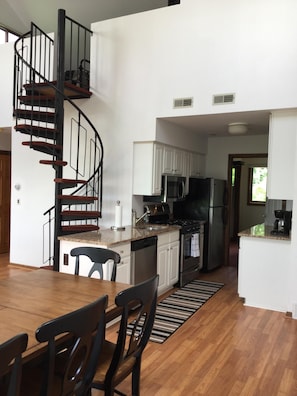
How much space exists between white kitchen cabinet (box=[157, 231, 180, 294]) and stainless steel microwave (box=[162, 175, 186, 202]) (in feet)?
2.19

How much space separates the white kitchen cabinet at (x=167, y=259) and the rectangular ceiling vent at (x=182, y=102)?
1791 millimetres

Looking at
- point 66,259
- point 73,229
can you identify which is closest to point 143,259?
point 66,259

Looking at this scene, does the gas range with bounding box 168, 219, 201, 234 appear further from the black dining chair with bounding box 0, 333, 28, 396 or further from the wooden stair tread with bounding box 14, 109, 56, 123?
the black dining chair with bounding box 0, 333, 28, 396

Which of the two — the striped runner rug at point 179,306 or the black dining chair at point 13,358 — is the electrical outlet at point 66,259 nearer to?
the striped runner rug at point 179,306

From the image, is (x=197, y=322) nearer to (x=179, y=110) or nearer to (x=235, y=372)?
(x=235, y=372)

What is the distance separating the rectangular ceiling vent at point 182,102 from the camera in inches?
179

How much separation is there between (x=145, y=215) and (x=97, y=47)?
267 centimetres

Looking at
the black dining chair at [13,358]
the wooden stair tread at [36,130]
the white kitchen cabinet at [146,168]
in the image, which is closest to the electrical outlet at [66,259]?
the white kitchen cabinet at [146,168]

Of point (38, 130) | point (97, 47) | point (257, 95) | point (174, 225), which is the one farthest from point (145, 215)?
point (97, 47)

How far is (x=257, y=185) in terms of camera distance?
9602 millimetres

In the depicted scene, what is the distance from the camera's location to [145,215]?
16.7 ft

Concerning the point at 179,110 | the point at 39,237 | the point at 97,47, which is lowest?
the point at 39,237

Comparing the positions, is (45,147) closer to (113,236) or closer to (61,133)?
(61,133)

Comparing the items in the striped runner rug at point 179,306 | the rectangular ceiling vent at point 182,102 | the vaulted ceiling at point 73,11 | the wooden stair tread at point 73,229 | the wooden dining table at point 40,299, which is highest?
the vaulted ceiling at point 73,11
